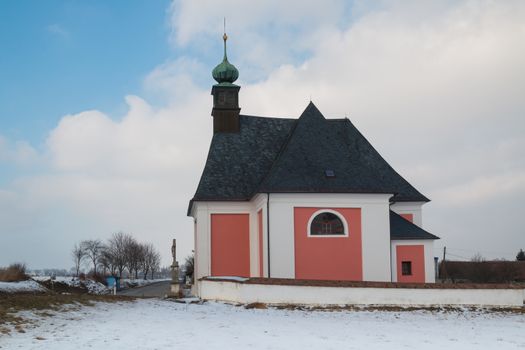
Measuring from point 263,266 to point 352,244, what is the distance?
12.7ft

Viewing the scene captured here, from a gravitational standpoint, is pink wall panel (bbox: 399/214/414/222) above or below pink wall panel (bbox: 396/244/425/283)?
above

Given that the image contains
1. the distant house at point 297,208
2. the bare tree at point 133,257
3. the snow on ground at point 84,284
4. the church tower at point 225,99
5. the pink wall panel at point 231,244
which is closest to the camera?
the distant house at point 297,208

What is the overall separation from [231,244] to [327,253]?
17.0 feet

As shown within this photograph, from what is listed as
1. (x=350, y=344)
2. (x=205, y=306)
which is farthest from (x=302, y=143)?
(x=350, y=344)

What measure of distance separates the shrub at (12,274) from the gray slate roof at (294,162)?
8.81 metres

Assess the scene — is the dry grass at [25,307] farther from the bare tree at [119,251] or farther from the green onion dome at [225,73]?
the bare tree at [119,251]

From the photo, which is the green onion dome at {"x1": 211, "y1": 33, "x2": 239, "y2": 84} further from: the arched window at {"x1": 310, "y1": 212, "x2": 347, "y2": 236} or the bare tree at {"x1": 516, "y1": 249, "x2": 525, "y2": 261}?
the bare tree at {"x1": 516, "y1": 249, "x2": 525, "y2": 261}

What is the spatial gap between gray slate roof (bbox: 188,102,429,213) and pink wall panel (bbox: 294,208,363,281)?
125 cm

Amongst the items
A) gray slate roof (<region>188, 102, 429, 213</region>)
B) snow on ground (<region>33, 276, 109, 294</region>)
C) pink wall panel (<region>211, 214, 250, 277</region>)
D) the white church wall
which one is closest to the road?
snow on ground (<region>33, 276, 109, 294</region>)

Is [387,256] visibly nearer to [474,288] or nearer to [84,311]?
[474,288]

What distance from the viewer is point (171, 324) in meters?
15.7

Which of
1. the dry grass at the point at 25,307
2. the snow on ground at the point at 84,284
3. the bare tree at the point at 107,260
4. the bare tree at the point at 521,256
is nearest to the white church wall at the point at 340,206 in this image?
the dry grass at the point at 25,307

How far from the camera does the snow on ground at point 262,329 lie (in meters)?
12.8

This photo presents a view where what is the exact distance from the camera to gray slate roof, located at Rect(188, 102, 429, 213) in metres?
26.5
